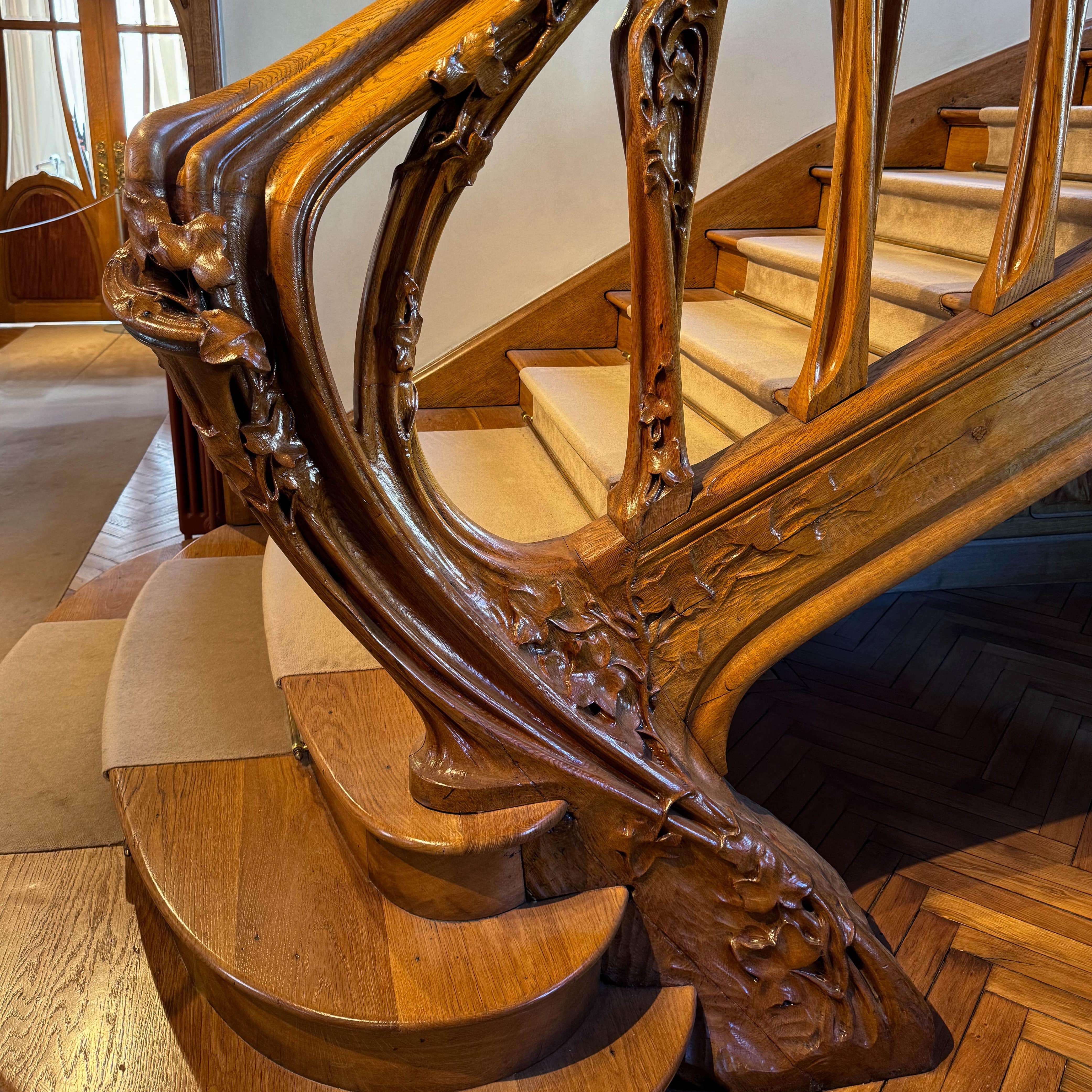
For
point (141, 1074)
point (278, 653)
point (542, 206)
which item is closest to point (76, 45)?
point (542, 206)

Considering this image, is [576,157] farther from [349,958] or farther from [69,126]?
[69,126]

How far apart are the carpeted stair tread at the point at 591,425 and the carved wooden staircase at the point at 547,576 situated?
47 cm

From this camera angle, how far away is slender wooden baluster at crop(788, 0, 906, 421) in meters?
A: 1.07

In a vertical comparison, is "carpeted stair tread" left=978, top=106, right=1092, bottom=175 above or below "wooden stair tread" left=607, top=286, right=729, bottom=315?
above

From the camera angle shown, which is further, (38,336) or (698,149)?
(38,336)

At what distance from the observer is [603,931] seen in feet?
4.19

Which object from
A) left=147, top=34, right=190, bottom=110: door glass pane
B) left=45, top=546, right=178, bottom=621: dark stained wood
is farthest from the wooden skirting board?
left=147, top=34, right=190, bottom=110: door glass pane

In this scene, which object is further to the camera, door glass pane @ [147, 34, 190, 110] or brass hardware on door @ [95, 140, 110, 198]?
brass hardware on door @ [95, 140, 110, 198]

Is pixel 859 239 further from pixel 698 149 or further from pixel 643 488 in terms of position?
pixel 643 488

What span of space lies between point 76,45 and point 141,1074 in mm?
7994

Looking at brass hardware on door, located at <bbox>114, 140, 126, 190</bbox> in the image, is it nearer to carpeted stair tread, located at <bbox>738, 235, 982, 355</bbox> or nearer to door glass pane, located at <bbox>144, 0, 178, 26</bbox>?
door glass pane, located at <bbox>144, 0, 178, 26</bbox>

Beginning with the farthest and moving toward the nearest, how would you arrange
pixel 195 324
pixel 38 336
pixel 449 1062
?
1. pixel 38 336
2. pixel 449 1062
3. pixel 195 324

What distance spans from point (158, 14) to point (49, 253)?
2.03 metres

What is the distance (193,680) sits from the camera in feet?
5.54
